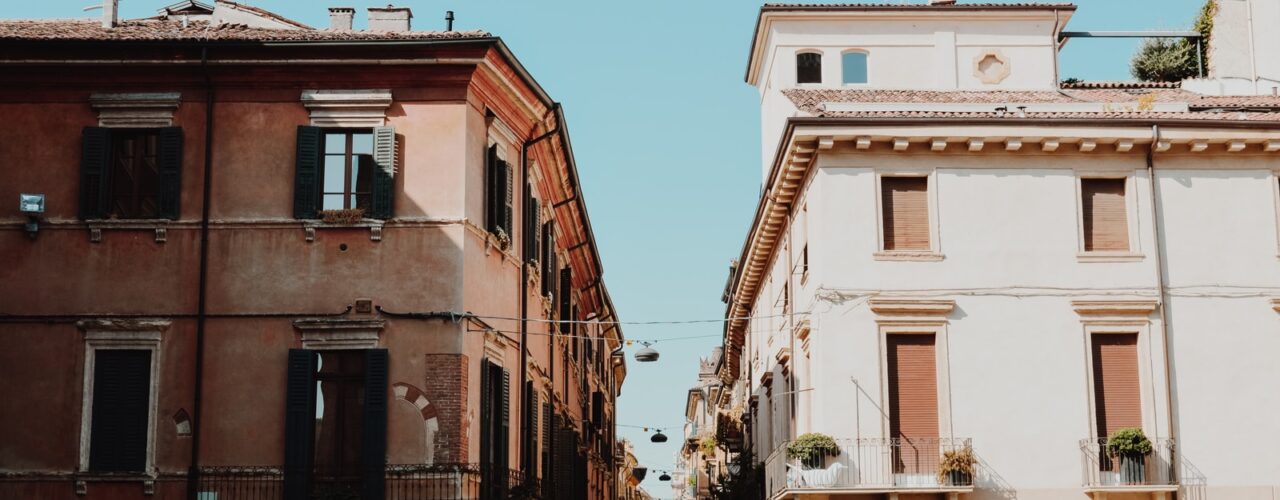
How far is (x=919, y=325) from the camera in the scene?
77.7 ft

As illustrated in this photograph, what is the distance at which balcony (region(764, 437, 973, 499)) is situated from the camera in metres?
22.8

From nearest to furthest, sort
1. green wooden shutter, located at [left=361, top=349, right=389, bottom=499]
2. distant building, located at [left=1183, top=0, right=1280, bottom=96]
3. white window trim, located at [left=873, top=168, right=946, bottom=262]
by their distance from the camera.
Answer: green wooden shutter, located at [left=361, top=349, right=389, bottom=499] → white window trim, located at [left=873, top=168, right=946, bottom=262] → distant building, located at [left=1183, top=0, right=1280, bottom=96]

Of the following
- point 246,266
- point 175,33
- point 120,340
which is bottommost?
point 120,340

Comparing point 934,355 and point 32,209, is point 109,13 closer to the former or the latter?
point 32,209

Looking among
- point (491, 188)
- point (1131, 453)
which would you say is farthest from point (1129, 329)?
point (491, 188)

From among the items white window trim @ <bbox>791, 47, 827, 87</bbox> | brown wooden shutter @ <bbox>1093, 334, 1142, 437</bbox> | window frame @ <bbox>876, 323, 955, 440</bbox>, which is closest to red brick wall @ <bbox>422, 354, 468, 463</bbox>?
window frame @ <bbox>876, 323, 955, 440</bbox>

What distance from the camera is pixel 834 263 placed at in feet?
78.1

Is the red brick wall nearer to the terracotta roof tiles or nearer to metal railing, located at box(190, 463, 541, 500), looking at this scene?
metal railing, located at box(190, 463, 541, 500)

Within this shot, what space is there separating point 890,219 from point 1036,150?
2.62 m

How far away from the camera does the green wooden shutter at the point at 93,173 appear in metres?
22.4

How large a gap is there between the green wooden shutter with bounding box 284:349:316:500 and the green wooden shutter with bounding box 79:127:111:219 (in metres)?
3.79

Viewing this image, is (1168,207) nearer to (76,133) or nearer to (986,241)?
(986,241)

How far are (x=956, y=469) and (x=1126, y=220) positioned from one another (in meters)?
5.16

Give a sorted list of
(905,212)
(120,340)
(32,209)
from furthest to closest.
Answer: (905,212) < (32,209) < (120,340)
